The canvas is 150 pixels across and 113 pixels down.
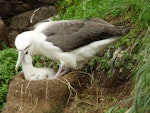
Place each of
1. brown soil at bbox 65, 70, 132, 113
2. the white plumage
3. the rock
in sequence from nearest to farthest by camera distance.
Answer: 1. brown soil at bbox 65, 70, 132, 113
2. the white plumage
3. the rock

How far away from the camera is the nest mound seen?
644 cm

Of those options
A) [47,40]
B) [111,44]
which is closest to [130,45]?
[111,44]

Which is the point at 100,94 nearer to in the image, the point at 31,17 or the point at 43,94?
the point at 43,94

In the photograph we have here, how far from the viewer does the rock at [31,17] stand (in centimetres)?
1286

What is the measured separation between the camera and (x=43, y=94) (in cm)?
648

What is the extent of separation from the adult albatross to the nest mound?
25cm

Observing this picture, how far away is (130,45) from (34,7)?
21.6 feet

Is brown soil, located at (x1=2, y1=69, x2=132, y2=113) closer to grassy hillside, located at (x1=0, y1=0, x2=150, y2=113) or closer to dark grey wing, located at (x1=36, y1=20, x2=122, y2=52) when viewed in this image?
grassy hillside, located at (x1=0, y1=0, x2=150, y2=113)

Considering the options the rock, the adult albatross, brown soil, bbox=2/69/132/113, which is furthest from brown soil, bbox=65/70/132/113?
the rock

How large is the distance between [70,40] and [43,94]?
2.41ft

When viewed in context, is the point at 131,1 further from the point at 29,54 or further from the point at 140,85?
the point at 140,85

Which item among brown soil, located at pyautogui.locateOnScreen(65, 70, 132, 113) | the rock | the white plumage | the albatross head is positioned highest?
the albatross head

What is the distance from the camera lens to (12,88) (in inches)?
266

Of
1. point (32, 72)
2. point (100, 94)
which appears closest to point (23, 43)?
point (32, 72)
